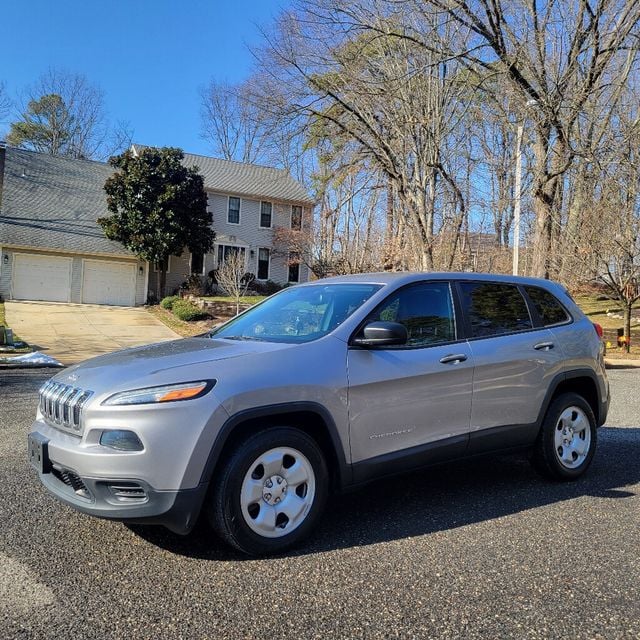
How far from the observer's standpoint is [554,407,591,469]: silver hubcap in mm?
5184

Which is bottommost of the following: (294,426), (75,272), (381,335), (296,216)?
(294,426)

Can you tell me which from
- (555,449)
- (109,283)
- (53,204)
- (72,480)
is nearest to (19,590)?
(72,480)

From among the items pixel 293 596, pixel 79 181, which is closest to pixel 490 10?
pixel 293 596

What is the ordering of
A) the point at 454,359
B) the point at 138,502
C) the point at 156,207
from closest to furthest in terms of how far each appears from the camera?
the point at 138,502, the point at 454,359, the point at 156,207

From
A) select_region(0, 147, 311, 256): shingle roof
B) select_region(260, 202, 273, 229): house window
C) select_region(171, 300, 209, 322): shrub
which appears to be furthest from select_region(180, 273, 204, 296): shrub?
select_region(260, 202, 273, 229): house window

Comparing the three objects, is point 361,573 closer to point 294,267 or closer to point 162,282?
point 162,282

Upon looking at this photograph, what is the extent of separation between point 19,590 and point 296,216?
3129 centimetres

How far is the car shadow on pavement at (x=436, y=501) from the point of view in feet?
12.5

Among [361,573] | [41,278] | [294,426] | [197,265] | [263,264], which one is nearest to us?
[361,573]

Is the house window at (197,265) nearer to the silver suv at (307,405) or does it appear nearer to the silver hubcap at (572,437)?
the silver suv at (307,405)

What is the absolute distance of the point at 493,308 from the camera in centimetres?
497

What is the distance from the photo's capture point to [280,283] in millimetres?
32656

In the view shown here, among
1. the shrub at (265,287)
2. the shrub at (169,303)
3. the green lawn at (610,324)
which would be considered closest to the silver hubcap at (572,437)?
the green lawn at (610,324)

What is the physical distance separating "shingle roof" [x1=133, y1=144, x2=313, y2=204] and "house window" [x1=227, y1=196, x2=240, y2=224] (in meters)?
0.48
